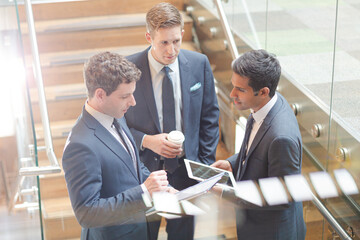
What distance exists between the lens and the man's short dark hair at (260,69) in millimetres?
2357

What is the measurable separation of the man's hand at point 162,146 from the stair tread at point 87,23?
1.81m

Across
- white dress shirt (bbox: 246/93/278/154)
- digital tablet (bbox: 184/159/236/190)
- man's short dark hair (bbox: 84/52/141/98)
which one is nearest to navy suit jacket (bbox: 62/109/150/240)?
man's short dark hair (bbox: 84/52/141/98)

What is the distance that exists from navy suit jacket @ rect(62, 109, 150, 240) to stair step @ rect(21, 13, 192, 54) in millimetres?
2251

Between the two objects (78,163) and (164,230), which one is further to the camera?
(164,230)

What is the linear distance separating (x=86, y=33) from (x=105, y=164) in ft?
7.93

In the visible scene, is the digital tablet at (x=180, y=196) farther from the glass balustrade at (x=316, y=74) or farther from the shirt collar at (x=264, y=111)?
the glass balustrade at (x=316, y=74)

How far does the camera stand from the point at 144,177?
2.66 meters

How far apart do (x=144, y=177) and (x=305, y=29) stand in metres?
1.60

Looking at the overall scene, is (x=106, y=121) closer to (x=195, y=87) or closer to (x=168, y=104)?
(x=168, y=104)

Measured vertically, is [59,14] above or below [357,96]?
above

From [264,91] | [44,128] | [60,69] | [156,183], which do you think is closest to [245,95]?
[264,91]

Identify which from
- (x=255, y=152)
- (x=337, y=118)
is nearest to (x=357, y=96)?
(x=337, y=118)

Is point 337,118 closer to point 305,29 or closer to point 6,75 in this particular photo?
point 305,29

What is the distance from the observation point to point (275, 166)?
2301 mm
